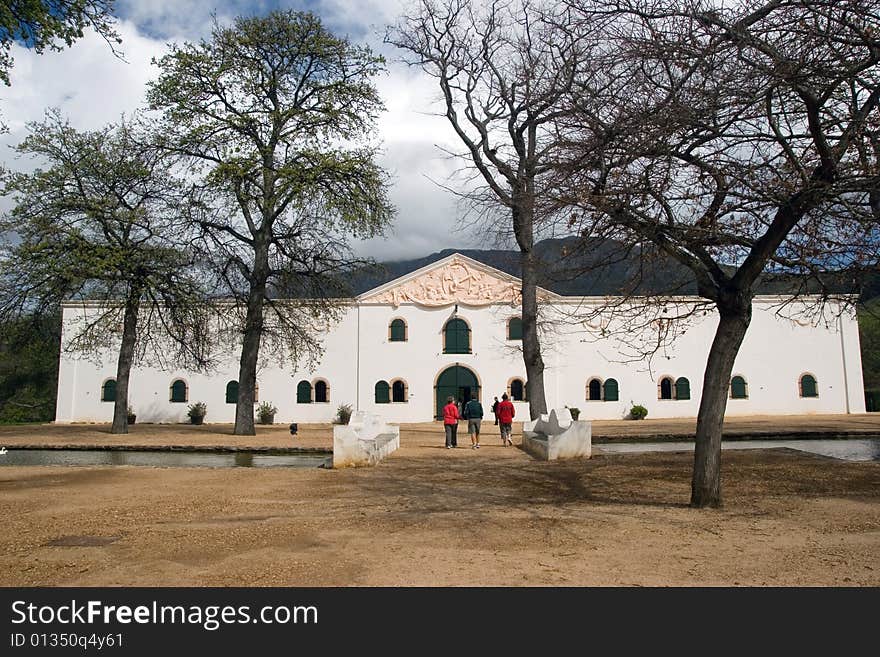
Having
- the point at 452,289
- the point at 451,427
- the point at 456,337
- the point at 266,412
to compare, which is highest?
the point at 452,289

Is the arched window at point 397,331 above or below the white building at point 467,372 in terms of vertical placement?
above

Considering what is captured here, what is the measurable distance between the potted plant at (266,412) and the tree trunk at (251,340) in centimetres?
916

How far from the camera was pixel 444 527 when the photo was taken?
7262 mm

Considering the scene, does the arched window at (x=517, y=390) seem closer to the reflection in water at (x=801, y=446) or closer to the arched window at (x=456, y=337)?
the arched window at (x=456, y=337)

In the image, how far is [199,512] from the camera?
8.48 meters

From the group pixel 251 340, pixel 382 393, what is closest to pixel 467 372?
pixel 382 393

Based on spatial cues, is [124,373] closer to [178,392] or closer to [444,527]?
[178,392]

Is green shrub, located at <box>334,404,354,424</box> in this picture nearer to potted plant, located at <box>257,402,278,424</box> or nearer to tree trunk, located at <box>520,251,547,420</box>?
potted plant, located at <box>257,402,278,424</box>

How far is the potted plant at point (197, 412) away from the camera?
110 feet

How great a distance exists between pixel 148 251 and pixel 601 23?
19.5 metres

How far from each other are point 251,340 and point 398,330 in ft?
36.8

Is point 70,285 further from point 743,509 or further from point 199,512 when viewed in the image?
point 743,509

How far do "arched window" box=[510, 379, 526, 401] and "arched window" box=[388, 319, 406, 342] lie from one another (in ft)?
19.7

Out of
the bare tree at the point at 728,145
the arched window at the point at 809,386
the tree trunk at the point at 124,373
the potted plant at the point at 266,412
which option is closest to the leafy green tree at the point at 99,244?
the tree trunk at the point at 124,373
